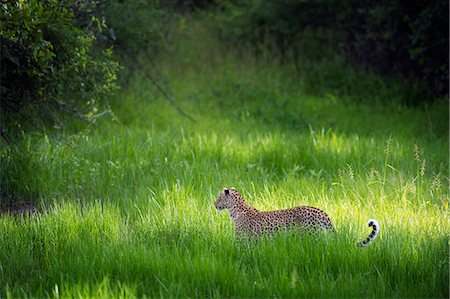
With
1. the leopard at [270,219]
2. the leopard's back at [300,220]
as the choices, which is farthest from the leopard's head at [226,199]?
the leopard's back at [300,220]

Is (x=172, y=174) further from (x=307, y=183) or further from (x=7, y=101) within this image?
(x=7, y=101)

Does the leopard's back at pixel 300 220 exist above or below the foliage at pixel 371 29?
below

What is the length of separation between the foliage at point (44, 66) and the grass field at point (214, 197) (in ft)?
1.45

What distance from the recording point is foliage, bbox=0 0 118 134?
263 inches

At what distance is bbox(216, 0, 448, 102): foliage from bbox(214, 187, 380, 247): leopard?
7.45 metres

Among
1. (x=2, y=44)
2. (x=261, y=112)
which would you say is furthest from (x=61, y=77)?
(x=261, y=112)

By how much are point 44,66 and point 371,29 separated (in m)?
9.67

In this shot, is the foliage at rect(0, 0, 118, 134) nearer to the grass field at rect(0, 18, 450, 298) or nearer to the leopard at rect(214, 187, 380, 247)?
the grass field at rect(0, 18, 450, 298)

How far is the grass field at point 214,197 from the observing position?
5156 millimetres

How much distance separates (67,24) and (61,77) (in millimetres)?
875

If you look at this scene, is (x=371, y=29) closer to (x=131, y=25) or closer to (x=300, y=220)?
(x=131, y=25)

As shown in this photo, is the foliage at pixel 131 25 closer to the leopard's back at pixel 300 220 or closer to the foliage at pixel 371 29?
the foliage at pixel 371 29

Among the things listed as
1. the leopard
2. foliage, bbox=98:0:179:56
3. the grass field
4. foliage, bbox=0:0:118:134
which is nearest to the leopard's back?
the leopard

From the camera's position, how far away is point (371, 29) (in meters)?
14.9
